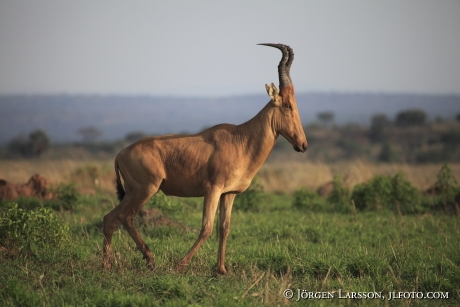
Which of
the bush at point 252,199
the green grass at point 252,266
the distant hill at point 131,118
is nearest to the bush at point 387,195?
the green grass at point 252,266

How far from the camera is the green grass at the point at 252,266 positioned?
8.53m

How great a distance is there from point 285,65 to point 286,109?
0.63m

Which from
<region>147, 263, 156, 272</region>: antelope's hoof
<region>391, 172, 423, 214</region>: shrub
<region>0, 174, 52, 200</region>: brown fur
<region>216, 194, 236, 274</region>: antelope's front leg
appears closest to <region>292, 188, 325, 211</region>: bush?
<region>391, 172, 423, 214</region>: shrub

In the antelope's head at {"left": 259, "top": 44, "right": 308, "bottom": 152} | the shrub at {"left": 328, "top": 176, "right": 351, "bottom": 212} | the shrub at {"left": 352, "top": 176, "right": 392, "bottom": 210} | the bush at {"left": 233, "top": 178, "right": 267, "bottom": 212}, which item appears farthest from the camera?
the shrub at {"left": 328, "top": 176, "right": 351, "bottom": 212}

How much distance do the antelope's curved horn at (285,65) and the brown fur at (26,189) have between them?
9257 mm

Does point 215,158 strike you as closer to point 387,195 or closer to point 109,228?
point 109,228

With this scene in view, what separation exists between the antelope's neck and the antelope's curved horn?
40 cm

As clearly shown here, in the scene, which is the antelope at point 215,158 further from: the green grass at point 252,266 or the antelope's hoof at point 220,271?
the green grass at point 252,266

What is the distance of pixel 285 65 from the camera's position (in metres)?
10.0

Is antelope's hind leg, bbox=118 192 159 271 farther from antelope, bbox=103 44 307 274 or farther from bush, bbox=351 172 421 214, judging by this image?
bush, bbox=351 172 421 214

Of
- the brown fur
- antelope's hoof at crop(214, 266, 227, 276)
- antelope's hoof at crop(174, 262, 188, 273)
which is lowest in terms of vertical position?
the brown fur

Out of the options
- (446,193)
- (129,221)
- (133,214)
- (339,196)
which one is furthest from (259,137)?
(446,193)

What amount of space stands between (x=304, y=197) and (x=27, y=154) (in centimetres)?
4297

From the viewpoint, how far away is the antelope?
32.4 feet
